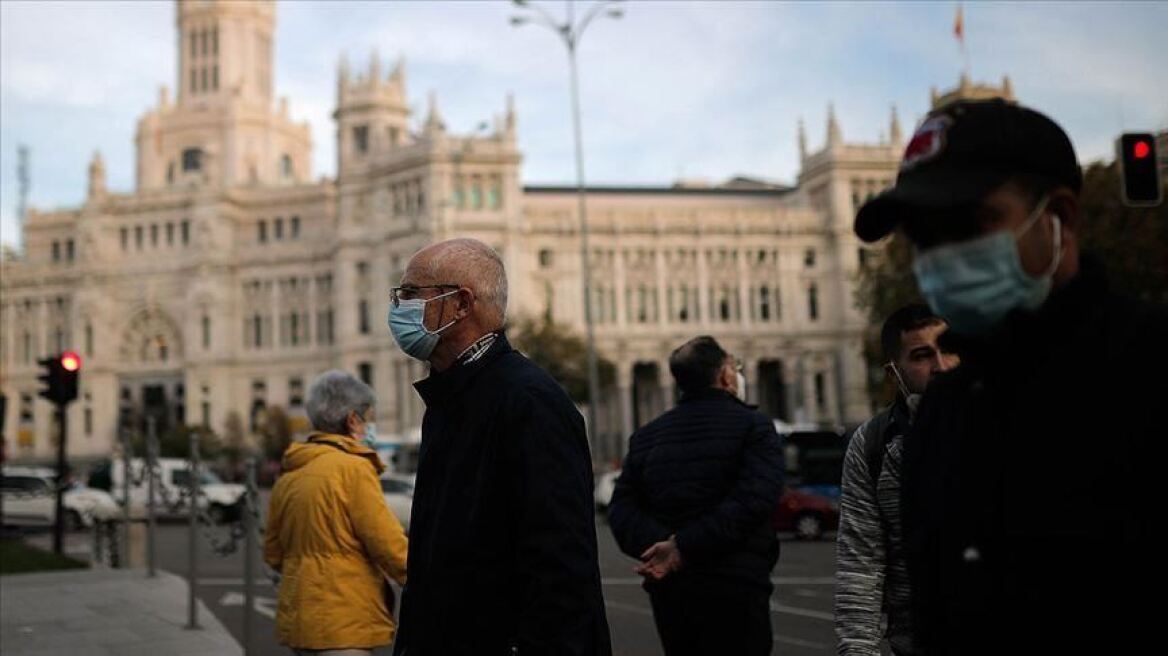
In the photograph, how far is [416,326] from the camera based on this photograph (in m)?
4.03

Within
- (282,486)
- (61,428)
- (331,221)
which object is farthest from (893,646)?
(331,221)

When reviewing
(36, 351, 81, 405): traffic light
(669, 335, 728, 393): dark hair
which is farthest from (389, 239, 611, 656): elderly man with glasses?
(36, 351, 81, 405): traffic light

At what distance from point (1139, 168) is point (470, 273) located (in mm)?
10244

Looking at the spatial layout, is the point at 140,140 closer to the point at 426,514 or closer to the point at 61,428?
the point at 61,428

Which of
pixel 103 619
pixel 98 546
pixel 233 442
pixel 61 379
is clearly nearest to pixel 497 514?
pixel 103 619

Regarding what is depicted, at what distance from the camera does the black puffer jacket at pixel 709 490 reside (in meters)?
5.46

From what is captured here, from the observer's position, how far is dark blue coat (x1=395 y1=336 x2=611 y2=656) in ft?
11.4

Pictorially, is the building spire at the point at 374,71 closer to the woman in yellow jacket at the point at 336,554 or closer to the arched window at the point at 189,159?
the arched window at the point at 189,159

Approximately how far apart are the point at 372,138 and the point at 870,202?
2971 inches

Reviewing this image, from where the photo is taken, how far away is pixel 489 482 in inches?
144

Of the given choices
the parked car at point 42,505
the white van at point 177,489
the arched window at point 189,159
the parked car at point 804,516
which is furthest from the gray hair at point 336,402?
the arched window at point 189,159

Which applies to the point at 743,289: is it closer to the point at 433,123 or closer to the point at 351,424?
the point at 433,123

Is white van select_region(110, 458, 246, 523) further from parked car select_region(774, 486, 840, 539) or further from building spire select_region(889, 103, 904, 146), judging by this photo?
building spire select_region(889, 103, 904, 146)

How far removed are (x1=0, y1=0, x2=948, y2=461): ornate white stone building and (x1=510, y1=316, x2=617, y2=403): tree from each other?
30.0 ft
